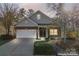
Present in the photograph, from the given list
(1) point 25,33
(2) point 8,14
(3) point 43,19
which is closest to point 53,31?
(3) point 43,19

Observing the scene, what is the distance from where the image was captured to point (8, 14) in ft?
56.7

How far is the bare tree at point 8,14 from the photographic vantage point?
1725 cm

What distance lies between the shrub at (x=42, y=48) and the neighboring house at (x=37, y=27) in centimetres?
Answer: 11

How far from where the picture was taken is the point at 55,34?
56.6 ft

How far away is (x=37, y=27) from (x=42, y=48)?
312mm

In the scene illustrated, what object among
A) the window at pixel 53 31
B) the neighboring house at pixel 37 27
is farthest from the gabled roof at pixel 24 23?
the window at pixel 53 31

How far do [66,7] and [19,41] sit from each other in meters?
0.84

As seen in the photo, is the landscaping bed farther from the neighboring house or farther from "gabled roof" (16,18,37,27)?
"gabled roof" (16,18,37,27)

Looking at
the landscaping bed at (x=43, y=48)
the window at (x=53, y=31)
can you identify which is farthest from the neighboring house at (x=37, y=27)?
the landscaping bed at (x=43, y=48)

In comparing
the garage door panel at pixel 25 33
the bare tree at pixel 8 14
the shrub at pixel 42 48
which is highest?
the bare tree at pixel 8 14

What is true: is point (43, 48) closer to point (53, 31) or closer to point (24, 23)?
point (53, 31)

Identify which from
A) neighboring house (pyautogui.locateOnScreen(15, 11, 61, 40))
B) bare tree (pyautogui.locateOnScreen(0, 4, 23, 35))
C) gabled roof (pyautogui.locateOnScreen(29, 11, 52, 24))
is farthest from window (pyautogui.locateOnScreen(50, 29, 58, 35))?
bare tree (pyautogui.locateOnScreen(0, 4, 23, 35))

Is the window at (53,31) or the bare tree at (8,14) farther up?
the bare tree at (8,14)

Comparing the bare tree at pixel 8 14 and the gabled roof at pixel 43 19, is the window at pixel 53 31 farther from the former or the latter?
the bare tree at pixel 8 14
